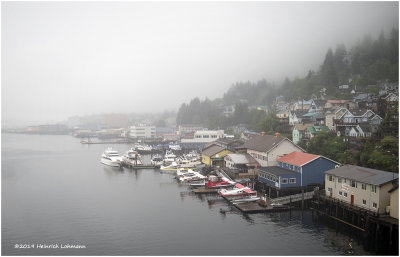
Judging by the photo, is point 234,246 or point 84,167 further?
point 84,167

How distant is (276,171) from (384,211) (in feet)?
24.0

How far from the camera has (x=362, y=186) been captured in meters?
14.7

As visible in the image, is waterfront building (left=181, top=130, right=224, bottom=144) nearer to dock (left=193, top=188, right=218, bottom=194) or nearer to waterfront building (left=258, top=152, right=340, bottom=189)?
dock (left=193, top=188, right=218, bottom=194)

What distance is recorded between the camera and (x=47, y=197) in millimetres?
21969

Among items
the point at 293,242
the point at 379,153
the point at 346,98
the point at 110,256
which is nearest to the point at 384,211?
the point at 293,242

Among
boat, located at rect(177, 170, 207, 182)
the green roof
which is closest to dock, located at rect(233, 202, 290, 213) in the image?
boat, located at rect(177, 170, 207, 182)

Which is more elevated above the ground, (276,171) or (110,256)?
(276,171)

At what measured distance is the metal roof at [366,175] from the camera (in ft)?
46.0

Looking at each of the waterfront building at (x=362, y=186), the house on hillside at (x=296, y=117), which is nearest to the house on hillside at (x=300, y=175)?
the waterfront building at (x=362, y=186)

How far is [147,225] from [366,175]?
1071 cm

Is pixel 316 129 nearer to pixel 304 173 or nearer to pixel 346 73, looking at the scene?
pixel 304 173

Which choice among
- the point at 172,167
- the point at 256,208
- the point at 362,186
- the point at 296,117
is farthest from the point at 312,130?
the point at 362,186

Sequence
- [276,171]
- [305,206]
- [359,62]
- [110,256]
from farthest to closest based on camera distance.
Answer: [359,62] < [276,171] < [305,206] < [110,256]

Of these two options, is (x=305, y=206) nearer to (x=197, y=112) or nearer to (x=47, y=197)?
(x=47, y=197)
